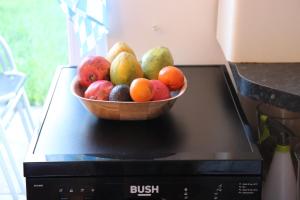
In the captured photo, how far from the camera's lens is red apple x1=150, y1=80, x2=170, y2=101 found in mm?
1155

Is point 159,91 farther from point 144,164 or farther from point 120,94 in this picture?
point 144,164

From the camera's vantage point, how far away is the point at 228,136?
115 cm

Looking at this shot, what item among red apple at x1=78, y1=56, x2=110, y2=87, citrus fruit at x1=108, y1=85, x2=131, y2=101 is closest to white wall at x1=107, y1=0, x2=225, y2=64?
red apple at x1=78, y1=56, x2=110, y2=87

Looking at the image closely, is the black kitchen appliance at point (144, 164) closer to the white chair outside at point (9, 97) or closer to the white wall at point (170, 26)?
the white wall at point (170, 26)

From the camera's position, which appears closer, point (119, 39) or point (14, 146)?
point (119, 39)

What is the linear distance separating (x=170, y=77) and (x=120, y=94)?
0.13 metres

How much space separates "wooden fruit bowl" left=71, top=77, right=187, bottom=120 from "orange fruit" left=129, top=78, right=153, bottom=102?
1cm

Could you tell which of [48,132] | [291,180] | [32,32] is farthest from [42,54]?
[291,180]

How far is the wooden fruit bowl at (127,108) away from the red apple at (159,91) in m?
0.01

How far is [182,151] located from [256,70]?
0.35 meters

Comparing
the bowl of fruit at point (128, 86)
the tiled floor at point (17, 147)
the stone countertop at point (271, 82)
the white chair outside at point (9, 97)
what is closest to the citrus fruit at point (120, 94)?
the bowl of fruit at point (128, 86)

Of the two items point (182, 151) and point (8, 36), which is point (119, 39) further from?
point (8, 36)

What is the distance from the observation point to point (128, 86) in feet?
3.86

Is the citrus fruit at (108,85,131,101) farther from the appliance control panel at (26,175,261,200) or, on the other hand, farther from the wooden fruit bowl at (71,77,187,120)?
the appliance control panel at (26,175,261,200)
